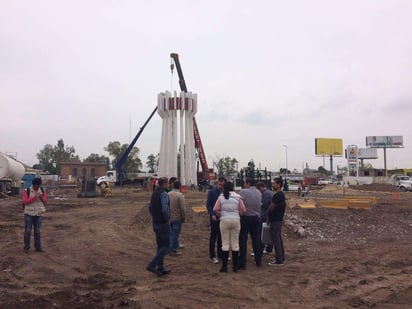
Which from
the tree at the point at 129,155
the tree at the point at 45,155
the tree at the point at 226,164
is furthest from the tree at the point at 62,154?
the tree at the point at 226,164

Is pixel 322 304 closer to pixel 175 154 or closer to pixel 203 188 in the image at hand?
pixel 203 188

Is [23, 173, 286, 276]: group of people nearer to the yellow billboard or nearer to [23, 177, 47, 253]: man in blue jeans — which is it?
[23, 177, 47, 253]: man in blue jeans

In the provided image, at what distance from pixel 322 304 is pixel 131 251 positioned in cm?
552

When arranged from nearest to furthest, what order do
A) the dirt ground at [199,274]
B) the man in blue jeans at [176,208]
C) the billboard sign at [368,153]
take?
the dirt ground at [199,274] < the man in blue jeans at [176,208] < the billboard sign at [368,153]

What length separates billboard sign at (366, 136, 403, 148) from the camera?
8850 cm

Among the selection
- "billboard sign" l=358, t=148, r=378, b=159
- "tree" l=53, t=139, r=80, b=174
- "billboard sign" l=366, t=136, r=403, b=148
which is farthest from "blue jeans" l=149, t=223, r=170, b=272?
"tree" l=53, t=139, r=80, b=174

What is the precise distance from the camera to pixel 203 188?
45.4 m

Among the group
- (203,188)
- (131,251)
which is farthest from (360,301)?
(203,188)

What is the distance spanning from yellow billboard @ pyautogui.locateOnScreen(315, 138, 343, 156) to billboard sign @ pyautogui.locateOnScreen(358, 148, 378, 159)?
7788 millimetres

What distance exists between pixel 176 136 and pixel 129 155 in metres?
47.6

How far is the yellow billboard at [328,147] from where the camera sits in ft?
283

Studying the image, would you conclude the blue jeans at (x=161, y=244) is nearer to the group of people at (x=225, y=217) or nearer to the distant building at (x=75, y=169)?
the group of people at (x=225, y=217)

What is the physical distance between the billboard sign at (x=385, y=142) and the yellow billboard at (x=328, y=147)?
830cm

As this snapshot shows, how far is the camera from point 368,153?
298 feet
